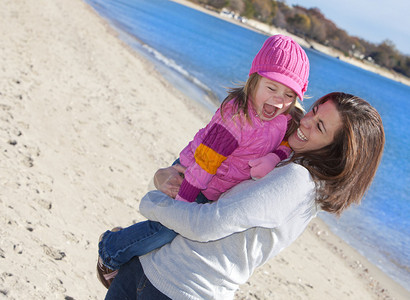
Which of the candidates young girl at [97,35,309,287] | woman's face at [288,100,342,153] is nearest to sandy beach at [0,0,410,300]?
young girl at [97,35,309,287]

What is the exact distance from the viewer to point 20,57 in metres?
8.09

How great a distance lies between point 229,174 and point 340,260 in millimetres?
5832

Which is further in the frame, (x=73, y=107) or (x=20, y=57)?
(x=20, y=57)

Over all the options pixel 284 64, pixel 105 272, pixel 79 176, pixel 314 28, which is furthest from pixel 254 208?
pixel 314 28

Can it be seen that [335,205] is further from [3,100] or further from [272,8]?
[272,8]

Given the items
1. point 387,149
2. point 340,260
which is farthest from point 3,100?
point 387,149

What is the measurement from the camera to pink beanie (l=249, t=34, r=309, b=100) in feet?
6.33

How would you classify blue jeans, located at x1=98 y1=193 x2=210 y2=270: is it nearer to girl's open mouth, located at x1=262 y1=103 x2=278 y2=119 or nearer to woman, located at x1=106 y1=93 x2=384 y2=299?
woman, located at x1=106 y1=93 x2=384 y2=299

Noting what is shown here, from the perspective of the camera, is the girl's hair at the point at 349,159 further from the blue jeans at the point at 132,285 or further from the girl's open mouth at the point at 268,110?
the blue jeans at the point at 132,285

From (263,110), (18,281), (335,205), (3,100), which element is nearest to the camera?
(335,205)

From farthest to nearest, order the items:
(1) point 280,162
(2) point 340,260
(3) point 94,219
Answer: (2) point 340,260, (3) point 94,219, (1) point 280,162

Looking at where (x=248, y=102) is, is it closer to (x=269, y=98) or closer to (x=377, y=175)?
(x=269, y=98)

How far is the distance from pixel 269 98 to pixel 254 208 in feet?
2.09

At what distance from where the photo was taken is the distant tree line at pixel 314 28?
97812 mm
